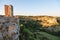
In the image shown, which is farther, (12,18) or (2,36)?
(12,18)

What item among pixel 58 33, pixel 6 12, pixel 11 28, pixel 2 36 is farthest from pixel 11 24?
pixel 58 33

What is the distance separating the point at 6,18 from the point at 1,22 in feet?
0.65

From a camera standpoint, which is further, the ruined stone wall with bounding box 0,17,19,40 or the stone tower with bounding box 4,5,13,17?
the stone tower with bounding box 4,5,13,17

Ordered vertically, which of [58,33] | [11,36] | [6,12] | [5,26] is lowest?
[58,33]

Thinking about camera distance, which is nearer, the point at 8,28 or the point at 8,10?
the point at 8,28

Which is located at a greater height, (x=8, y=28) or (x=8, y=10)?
(x=8, y=10)

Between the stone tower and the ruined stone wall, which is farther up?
the stone tower

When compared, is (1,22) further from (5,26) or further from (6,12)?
(6,12)

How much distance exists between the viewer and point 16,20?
13.9ft

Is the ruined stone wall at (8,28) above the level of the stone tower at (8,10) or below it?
below

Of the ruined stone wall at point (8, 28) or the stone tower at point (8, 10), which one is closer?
the ruined stone wall at point (8, 28)

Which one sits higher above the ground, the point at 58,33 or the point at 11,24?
→ the point at 11,24

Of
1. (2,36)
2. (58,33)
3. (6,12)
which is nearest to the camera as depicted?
(2,36)

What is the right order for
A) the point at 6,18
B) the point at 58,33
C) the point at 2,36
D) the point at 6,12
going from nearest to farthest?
1. the point at 2,36
2. the point at 6,18
3. the point at 6,12
4. the point at 58,33
